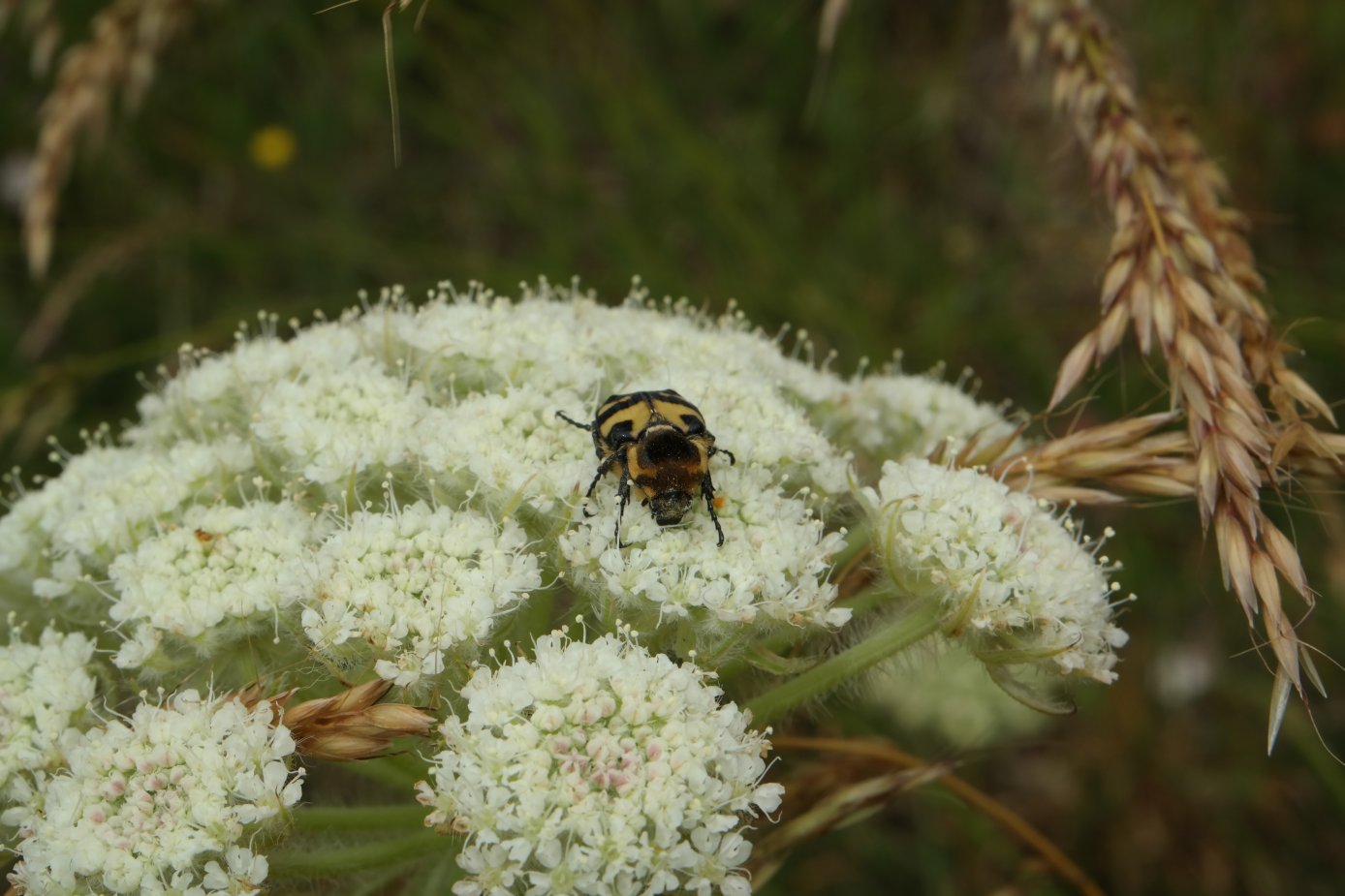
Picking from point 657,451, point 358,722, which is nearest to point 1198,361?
point 657,451

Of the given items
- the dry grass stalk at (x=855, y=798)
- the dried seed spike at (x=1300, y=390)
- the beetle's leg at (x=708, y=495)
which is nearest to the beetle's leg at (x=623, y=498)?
the beetle's leg at (x=708, y=495)

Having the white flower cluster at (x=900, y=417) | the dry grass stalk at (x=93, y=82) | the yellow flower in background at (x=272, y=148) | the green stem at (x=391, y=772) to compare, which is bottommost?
the green stem at (x=391, y=772)

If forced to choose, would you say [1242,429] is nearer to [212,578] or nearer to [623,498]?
[623,498]

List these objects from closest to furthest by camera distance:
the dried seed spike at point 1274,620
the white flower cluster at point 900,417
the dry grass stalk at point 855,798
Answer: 1. the dried seed spike at point 1274,620
2. the dry grass stalk at point 855,798
3. the white flower cluster at point 900,417

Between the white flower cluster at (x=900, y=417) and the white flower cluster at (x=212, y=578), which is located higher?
the white flower cluster at (x=900, y=417)

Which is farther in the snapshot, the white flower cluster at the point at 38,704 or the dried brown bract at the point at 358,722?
→ the white flower cluster at the point at 38,704

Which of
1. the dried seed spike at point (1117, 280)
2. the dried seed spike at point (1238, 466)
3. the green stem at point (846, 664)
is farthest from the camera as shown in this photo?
the dried seed spike at point (1117, 280)

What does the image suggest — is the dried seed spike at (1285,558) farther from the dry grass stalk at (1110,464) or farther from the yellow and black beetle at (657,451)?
the yellow and black beetle at (657,451)
